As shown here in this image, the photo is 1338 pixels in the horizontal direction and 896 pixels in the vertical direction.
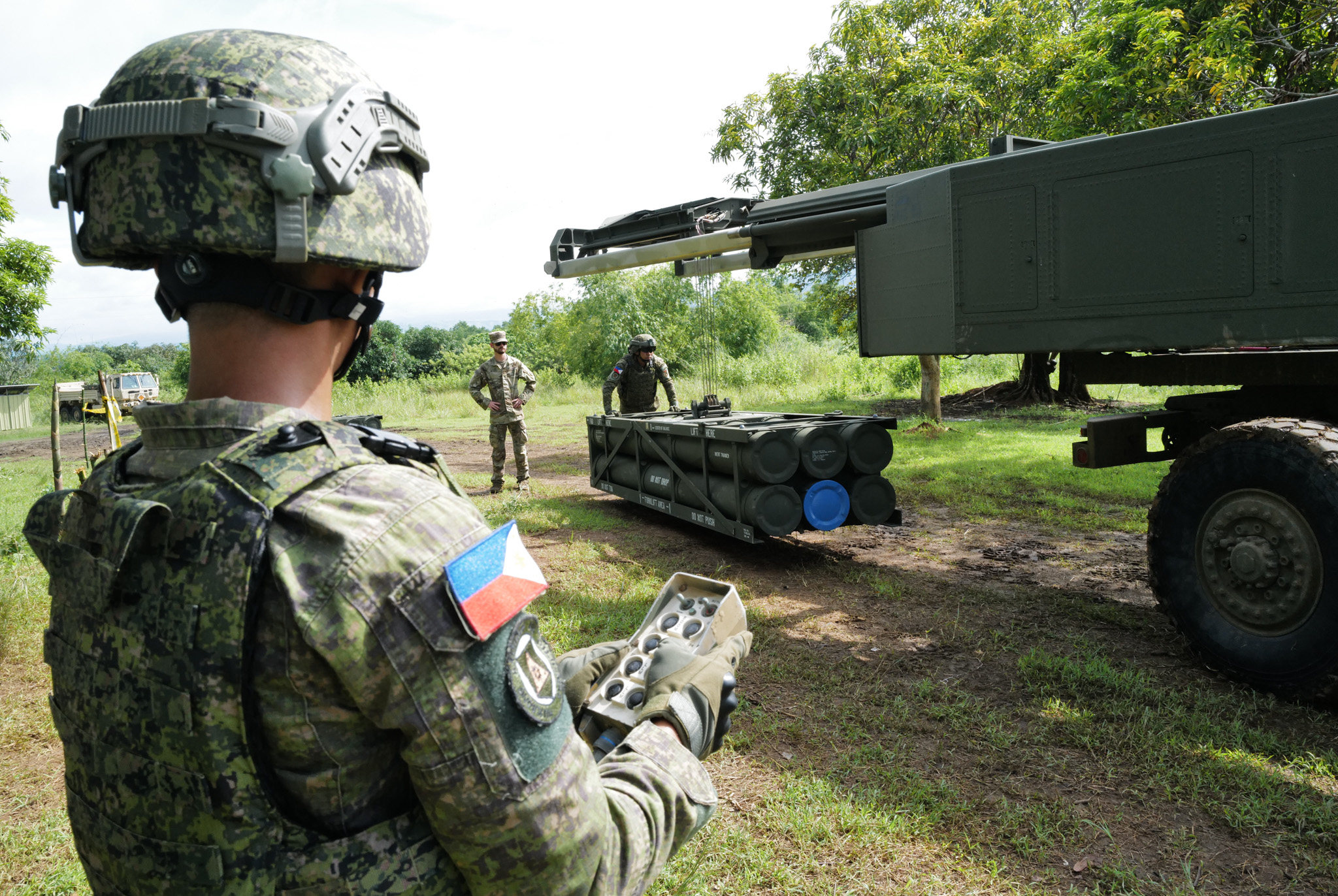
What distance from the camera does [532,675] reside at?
1.12m

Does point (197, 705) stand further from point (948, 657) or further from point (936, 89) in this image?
point (936, 89)

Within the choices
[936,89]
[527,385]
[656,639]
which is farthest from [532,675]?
[936,89]

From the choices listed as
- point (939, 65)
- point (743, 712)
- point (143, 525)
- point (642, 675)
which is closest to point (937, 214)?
point (743, 712)

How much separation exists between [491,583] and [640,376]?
9776 millimetres

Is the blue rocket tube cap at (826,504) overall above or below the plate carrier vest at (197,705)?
below

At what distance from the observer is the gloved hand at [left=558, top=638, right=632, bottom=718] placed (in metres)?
1.78

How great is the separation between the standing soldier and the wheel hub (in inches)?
262

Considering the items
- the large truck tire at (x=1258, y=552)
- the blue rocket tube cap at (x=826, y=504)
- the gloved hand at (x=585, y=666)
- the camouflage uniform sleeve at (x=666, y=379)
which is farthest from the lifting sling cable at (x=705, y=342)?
the gloved hand at (x=585, y=666)

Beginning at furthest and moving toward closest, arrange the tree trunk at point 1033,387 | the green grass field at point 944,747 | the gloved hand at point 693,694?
the tree trunk at point 1033,387
the green grass field at point 944,747
the gloved hand at point 693,694

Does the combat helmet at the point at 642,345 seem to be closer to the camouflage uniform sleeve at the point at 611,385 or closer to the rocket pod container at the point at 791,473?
the camouflage uniform sleeve at the point at 611,385

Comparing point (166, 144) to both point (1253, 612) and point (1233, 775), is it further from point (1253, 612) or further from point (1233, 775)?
point (1253, 612)

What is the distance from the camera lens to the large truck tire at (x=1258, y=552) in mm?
3869

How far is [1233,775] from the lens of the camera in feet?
11.3

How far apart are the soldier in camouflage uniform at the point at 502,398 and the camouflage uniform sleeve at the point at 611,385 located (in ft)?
3.10
